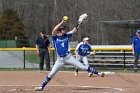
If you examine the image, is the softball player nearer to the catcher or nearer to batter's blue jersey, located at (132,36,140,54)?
the catcher

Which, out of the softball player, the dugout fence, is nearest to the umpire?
the dugout fence

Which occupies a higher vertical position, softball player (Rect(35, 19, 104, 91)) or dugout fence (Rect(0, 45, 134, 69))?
softball player (Rect(35, 19, 104, 91))

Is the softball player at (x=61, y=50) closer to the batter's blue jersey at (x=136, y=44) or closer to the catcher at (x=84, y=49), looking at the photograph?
the catcher at (x=84, y=49)

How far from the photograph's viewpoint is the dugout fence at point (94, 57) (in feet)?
81.9

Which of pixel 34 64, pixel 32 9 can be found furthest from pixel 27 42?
pixel 34 64

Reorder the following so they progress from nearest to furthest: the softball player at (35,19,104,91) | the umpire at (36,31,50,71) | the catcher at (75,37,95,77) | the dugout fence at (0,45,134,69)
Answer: the softball player at (35,19,104,91) < the catcher at (75,37,95,77) < the umpire at (36,31,50,71) < the dugout fence at (0,45,134,69)

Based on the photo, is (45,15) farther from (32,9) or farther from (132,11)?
(132,11)

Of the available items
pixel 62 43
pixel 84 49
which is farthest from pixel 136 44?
pixel 62 43

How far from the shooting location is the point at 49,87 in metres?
14.5

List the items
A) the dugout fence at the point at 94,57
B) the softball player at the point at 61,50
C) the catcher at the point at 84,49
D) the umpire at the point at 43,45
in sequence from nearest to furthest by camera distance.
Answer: the softball player at the point at 61,50 < the catcher at the point at 84,49 < the umpire at the point at 43,45 < the dugout fence at the point at 94,57

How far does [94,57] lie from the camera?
25.8 m

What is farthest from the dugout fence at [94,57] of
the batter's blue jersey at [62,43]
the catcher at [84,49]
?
the batter's blue jersey at [62,43]

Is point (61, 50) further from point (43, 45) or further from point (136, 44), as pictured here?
point (43, 45)

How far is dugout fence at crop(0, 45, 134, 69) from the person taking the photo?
81.9 feet
